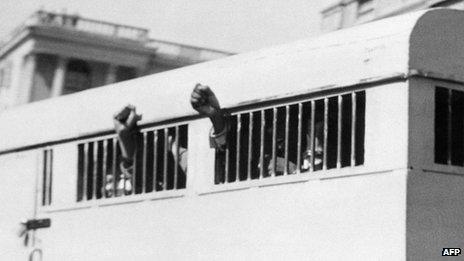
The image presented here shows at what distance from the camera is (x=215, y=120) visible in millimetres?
5680

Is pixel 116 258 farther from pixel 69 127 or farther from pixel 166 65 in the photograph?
pixel 166 65

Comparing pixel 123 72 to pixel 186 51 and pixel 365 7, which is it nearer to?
pixel 186 51

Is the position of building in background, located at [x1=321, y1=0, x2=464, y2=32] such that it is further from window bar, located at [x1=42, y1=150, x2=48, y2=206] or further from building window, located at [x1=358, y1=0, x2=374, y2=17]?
window bar, located at [x1=42, y1=150, x2=48, y2=206]

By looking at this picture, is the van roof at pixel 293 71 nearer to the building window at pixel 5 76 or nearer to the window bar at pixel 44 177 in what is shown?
the window bar at pixel 44 177

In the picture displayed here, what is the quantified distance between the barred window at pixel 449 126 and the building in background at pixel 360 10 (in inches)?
583

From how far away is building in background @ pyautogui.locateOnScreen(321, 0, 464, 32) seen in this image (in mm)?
20578

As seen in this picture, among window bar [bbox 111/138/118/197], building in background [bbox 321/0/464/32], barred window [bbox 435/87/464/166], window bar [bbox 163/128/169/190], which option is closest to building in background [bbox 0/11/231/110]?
building in background [bbox 321/0/464/32]

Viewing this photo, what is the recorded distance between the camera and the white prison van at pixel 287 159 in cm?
474

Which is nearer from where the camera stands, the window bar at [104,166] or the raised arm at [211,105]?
the raised arm at [211,105]

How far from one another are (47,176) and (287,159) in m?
2.43

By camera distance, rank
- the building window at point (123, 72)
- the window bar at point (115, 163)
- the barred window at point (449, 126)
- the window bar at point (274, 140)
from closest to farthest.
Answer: the barred window at point (449, 126) < the window bar at point (274, 140) < the window bar at point (115, 163) < the building window at point (123, 72)

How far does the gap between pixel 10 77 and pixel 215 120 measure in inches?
1972

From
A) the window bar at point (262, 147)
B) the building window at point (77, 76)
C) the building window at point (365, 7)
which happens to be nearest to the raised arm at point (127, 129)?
the window bar at point (262, 147)

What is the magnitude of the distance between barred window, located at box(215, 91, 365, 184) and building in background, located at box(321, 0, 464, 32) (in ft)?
47.1
